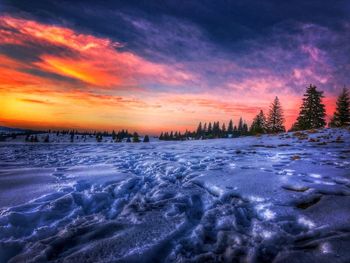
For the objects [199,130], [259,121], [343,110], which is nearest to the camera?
[343,110]

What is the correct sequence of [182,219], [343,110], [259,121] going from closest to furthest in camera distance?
[182,219] → [343,110] → [259,121]

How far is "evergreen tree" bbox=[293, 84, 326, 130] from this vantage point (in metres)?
36.0

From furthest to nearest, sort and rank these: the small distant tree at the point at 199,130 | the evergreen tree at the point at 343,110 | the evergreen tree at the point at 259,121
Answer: the small distant tree at the point at 199,130
the evergreen tree at the point at 259,121
the evergreen tree at the point at 343,110

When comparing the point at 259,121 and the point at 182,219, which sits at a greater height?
the point at 259,121

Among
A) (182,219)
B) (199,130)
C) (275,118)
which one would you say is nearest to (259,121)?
(275,118)

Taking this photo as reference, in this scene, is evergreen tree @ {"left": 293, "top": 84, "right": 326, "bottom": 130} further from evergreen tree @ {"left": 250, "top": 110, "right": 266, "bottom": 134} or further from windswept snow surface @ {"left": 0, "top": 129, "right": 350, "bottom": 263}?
windswept snow surface @ {"left": 0, "top": 129, "right": 350, "bottom": 263}

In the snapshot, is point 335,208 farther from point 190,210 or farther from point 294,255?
point 190,210

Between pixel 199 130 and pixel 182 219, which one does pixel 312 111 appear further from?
pixel 199 130

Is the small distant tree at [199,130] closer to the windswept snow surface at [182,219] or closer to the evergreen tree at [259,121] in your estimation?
the evergreen tree at [259,121]

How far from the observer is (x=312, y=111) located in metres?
36.5

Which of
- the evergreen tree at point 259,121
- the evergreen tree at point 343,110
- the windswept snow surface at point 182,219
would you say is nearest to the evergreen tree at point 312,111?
the evergreen tree at point 343,110

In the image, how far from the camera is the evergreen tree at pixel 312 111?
36.0m

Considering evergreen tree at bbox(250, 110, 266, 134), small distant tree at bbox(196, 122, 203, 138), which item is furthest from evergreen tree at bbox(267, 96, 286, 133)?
small distant tree at bbox(196, 122, 203, 138)

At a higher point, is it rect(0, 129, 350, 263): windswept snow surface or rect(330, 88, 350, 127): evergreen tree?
rect(330, 88, 350, 127): evergreen tree
